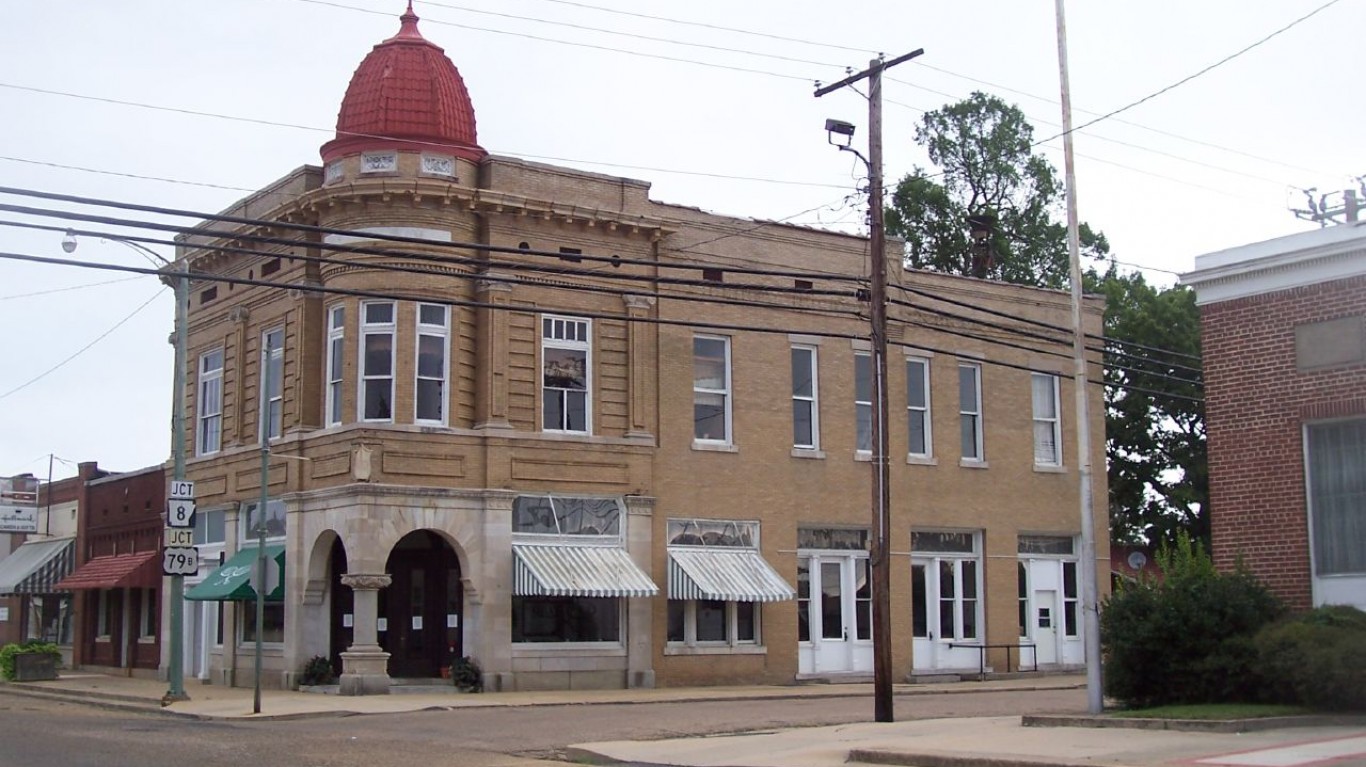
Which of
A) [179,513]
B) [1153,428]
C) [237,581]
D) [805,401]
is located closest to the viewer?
[179,513]

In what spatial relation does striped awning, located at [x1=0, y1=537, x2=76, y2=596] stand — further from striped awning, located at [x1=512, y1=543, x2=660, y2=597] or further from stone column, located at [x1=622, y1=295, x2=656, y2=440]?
stone column, located at [x1=622, y1=295, x2=656, y2=440]

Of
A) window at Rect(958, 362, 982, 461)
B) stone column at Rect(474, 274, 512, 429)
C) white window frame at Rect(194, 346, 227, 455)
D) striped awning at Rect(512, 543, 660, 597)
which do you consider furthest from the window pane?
white window frame at Rect(194, 346, 227, 455)

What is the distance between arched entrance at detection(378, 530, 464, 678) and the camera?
32.2 m

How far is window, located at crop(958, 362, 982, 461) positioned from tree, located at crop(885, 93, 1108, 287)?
18.5 meters

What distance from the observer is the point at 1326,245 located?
71.5 ft

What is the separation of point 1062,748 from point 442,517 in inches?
652

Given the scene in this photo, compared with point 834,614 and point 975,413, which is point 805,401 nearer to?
point 834,614

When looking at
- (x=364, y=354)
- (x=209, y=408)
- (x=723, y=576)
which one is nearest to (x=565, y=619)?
(x=723, y=576)

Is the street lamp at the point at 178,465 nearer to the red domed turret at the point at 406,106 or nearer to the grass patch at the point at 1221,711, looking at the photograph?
the red domed turret at the point at 406,106

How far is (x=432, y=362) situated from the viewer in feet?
104

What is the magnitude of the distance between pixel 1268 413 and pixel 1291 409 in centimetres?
37

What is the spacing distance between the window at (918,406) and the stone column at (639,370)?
25.2ft

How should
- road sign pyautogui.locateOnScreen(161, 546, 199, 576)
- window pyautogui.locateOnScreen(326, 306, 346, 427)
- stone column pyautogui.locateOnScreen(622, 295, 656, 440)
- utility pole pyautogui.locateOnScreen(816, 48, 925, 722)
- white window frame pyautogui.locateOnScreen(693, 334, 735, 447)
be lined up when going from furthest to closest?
white window frame pyautogui.locateOnScreen(693, 334, 735, 447), stone column pyautogui.locateOnScreen(622, 295, 656, 440), window pyautogui.locateOnScreen(326, 306, 346, 427), road sign pyautogui.locateOnScreen(161, 546, 199, 576), utility pole pyautogui.locateOnScreen(816, 48, 925, 722)

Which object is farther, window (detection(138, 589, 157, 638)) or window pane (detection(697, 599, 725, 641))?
window (detection(138, 589, 157, 638))
